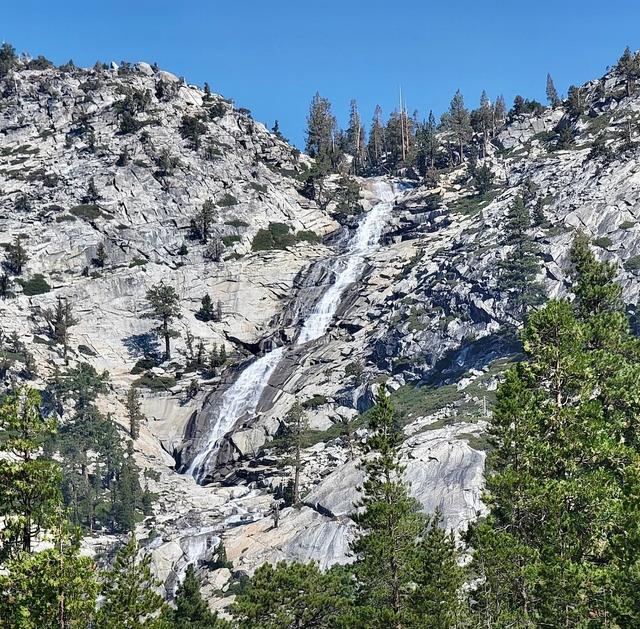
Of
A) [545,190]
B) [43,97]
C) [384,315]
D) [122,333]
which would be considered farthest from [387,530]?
[43,97]

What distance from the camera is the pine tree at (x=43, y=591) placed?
1828cm

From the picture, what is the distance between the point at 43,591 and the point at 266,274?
90358 mm

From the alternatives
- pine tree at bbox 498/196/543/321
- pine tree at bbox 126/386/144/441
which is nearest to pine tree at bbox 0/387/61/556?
pine tree at bbox 126/386/144/441

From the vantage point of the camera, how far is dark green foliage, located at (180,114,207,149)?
130625 mm

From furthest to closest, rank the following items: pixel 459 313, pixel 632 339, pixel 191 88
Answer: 1. pixel 191 88
2. pixel 459 313
3. pixel 632 339

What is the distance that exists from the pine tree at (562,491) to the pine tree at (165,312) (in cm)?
6861

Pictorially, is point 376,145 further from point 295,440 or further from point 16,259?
point 295,440

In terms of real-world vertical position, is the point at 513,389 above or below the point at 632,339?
below

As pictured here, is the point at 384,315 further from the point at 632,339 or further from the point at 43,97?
the point at 43,97

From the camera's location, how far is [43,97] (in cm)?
14275

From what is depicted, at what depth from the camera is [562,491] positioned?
24.5m

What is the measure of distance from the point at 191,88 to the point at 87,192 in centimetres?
5205

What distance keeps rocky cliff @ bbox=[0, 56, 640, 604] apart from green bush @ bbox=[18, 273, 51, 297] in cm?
27

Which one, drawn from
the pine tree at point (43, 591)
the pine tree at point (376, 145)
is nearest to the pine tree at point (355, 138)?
the pine tree at point (376, 145)
